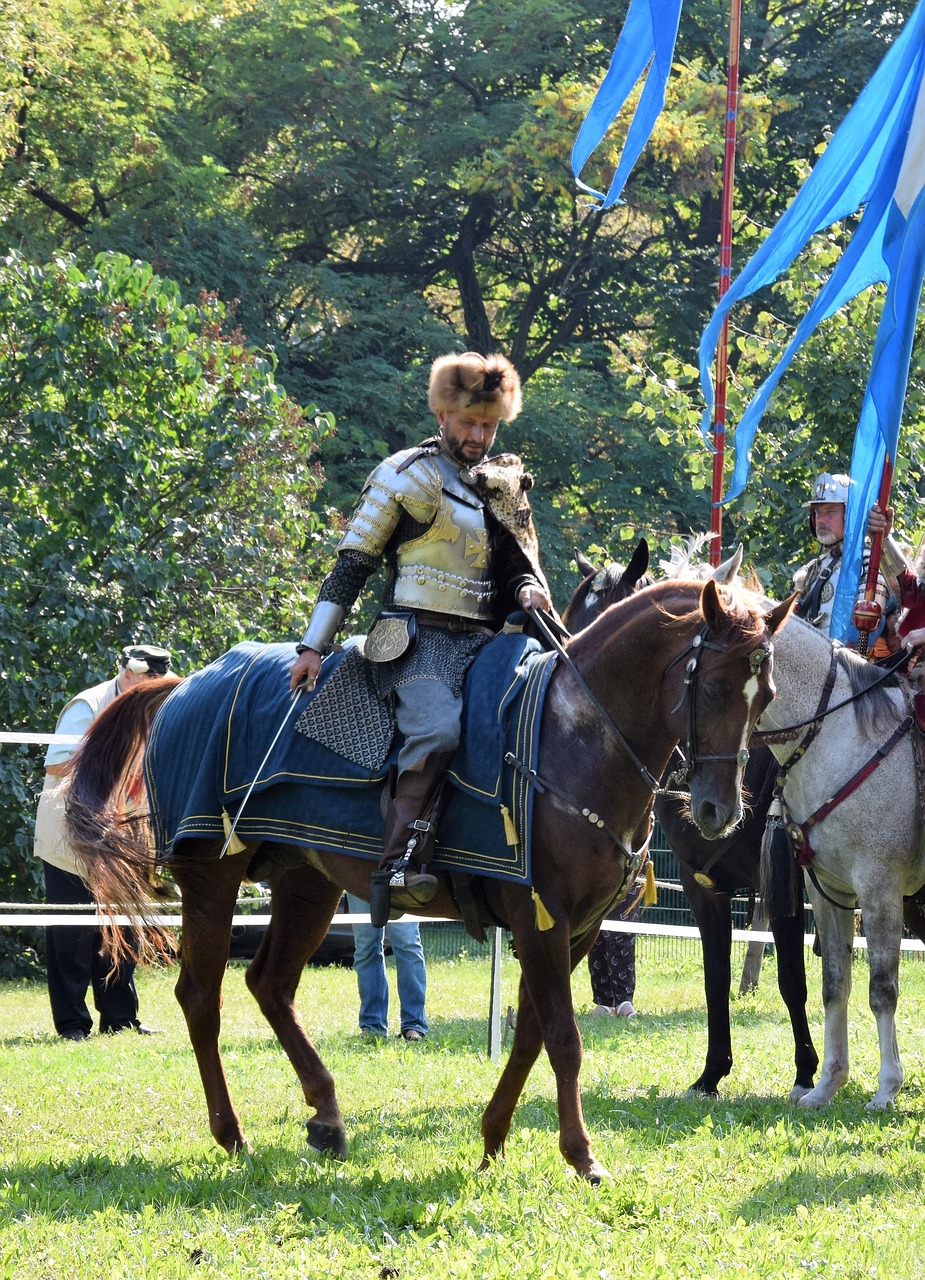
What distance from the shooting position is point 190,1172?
222 inches

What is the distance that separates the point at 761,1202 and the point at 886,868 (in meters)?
2.31

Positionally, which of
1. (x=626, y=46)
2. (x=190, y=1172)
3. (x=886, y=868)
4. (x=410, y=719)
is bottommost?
(x=190, y=1172)

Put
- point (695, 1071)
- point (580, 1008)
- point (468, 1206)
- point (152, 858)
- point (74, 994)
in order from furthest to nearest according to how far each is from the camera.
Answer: point (580, 1008)
point (74, 994)
point (695, 1071)
point (152, 858)
point (468, 1206)

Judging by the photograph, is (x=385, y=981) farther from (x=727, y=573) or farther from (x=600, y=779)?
(x=727, y=573)

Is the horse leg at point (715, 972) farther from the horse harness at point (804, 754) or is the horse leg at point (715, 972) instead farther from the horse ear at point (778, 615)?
the horse ear at point (778, 615)

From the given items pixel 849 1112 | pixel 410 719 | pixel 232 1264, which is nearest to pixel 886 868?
pixel 849 1112

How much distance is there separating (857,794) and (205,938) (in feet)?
9.95

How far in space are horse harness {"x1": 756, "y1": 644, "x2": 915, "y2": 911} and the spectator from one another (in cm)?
427

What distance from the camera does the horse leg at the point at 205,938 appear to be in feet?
20.9

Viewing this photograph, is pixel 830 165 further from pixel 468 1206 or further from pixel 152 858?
pixel 468 1206

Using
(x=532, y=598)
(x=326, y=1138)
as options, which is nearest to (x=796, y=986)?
(x=326, y=1138)

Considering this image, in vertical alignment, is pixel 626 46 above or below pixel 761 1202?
above

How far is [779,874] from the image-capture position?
7.71 metres

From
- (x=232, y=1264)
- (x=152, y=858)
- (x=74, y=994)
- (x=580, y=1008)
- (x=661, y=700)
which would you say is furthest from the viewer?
(x=580, y=1008)
